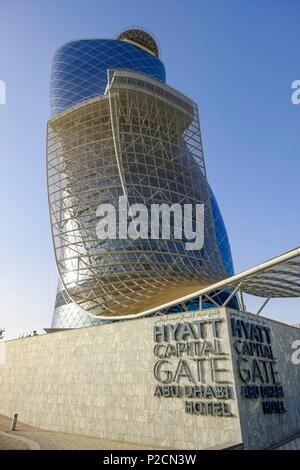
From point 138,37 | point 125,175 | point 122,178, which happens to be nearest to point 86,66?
point 138,37

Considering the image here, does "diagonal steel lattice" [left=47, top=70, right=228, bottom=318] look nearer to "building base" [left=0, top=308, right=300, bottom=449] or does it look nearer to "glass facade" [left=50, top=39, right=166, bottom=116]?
"building base" [left=0, top=308, right=300, bottom=449]

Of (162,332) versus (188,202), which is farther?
(188,202)

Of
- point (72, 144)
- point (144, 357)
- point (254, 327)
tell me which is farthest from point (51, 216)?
point (254, 327)

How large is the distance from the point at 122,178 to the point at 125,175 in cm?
511

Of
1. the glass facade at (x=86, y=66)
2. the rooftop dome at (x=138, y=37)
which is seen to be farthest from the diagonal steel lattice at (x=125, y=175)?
the rooftop dome at (x=138, y=37)

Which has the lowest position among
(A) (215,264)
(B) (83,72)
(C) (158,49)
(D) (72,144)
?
(A) (215,264)

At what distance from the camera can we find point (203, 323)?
1752 centimetres

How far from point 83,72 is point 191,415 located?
5678 cm

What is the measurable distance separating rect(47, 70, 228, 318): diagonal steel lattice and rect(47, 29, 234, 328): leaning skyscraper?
121mm

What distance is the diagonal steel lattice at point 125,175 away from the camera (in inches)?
1419

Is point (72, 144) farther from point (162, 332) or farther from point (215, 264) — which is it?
point (162, 332)

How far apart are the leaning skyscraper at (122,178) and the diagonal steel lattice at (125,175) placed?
0.40 ft

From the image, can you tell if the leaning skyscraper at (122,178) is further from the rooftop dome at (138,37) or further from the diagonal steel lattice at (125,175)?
the rooftop dome at (138,37)

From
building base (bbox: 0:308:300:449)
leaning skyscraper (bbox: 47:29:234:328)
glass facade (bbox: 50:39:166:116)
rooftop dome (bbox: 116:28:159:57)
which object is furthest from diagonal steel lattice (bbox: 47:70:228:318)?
rooftop dome (bbox: 116:28:159:57)
